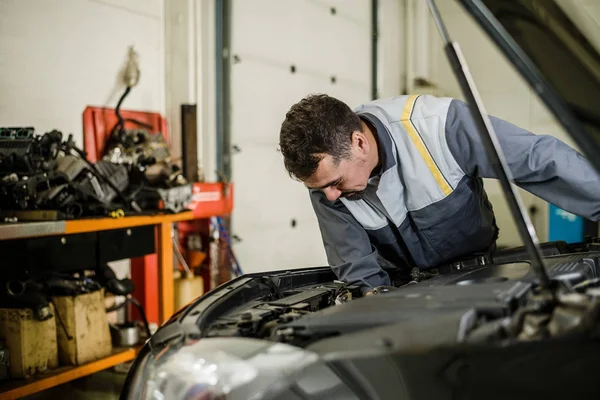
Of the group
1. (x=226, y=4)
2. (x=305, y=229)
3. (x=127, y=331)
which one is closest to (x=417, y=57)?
(x=305, y=229)

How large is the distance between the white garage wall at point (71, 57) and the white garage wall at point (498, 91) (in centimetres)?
352

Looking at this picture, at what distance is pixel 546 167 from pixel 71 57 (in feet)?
10.0

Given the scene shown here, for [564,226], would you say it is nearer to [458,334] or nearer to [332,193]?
[332,193]

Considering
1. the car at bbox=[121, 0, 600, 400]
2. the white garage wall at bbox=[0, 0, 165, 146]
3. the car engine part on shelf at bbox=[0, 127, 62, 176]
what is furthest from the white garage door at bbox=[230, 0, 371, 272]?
the car at bbox=[121, 0, 600, 400]

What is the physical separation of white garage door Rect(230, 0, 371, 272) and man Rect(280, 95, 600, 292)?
110 inches

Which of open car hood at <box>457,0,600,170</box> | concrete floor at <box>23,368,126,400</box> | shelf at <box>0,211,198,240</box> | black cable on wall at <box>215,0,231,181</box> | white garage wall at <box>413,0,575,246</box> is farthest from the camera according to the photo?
white garage wall at <box>413,0,575,246</box>

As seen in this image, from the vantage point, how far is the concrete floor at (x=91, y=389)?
3371 millimetres

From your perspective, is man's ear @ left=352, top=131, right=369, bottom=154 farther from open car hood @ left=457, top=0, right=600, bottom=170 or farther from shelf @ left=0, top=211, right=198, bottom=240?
shelf @ left=0, top=211, right=198, bottom=240

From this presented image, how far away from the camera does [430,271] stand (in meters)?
2.11

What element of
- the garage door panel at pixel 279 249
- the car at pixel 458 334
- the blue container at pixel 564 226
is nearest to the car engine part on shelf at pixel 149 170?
the garage door panel at pixel 279 249

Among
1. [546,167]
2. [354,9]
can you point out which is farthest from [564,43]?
[354,9]

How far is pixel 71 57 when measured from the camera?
12.9 feet

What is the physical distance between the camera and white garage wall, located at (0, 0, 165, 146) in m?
3.60

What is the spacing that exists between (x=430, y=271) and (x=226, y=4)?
10.8 feet
